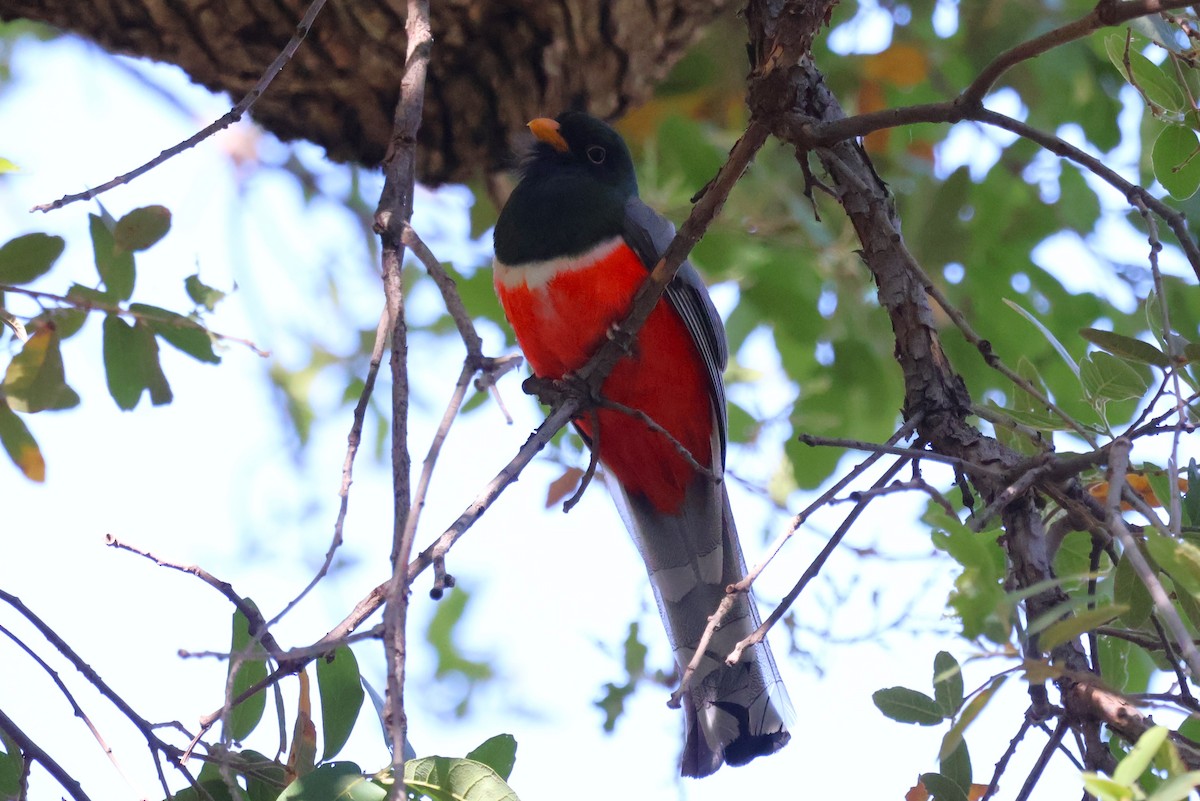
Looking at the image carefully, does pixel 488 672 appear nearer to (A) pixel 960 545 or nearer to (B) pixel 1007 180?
(B) pixel 1007 180

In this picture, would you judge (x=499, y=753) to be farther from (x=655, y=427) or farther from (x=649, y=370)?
(x=649, y=370)

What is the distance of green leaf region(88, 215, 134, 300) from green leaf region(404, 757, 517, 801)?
4.85 ft

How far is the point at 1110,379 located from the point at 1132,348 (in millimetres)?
139

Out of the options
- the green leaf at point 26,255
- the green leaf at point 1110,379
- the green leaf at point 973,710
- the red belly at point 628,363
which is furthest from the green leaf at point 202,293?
the green leaf at point 973,710

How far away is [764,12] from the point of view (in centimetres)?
240

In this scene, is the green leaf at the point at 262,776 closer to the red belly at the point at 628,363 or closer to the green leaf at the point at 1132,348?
the red belly at the point at 628,363

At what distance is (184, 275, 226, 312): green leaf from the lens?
2967mm

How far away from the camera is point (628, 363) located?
3.45 metres

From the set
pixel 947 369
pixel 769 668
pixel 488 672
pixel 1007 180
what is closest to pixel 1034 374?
pixel 947 369

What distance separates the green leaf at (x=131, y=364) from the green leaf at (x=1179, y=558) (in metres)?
2.22

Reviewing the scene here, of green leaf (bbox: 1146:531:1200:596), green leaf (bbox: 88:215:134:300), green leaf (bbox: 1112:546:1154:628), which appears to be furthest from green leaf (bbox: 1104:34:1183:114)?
green leaf (bbox: 88:215:134:300)

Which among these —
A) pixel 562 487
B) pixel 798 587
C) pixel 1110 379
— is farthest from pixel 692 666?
pixel 562 487

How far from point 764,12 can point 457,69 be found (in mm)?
1380

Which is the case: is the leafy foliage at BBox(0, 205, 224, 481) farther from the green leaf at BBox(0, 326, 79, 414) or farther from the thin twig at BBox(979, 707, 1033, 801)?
the thin twig at BBox(979, 707, 1033, 801)
